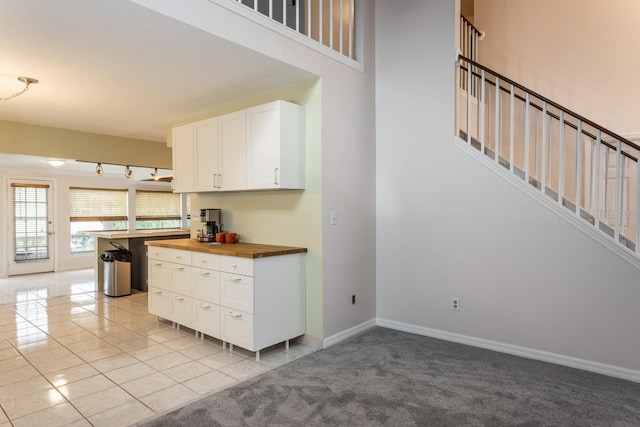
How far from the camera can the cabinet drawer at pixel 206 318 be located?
3.61 m

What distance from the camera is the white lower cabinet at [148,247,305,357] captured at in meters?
3.29

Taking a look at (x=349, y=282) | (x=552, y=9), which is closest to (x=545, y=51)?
(x=552, y=9)

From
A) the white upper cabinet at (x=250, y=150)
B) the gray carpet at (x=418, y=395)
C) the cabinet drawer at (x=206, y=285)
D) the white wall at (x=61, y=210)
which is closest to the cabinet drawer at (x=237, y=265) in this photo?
the cabinet drawer at (x=206, y=285)

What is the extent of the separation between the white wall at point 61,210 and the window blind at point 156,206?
1.90ft

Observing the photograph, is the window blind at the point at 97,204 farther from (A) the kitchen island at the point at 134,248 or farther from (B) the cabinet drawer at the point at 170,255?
(B) the cabinet drawer at the point at 170,255

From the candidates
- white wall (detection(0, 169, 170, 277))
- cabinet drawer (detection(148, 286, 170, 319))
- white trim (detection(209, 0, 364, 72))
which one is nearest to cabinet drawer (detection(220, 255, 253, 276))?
cabinet drawer (detection(148, 286, 170, 319))

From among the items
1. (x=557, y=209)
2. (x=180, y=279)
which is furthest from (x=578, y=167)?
(x=180, y=279)

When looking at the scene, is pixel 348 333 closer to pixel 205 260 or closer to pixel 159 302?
pixel 205 260

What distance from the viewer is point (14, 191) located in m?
7.92

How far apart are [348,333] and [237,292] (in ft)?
3.98

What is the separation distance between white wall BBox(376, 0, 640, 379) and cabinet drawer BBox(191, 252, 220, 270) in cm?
172

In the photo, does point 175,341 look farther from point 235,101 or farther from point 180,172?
point 235,101

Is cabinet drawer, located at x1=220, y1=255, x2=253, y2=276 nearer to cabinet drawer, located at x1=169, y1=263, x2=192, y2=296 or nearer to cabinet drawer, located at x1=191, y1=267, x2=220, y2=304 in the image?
cabinet drawer, located at x1=191, y1=267, x2=220, y2=304

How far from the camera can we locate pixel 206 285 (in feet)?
12.2
